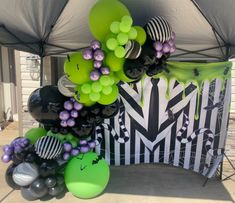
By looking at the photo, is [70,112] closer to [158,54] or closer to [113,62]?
[113,62]

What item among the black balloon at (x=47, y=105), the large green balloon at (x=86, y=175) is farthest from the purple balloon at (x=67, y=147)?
the black balloon at (x=47, y=105)

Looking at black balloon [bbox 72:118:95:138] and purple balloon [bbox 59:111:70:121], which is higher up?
purple balloon [bbox 59:111:70:121]

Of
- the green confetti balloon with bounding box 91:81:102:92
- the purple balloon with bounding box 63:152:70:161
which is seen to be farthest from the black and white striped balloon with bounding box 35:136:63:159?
the green confetti balloon with bounding box 91:81:102:92

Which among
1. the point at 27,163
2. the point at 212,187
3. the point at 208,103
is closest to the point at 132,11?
the point at 208,103

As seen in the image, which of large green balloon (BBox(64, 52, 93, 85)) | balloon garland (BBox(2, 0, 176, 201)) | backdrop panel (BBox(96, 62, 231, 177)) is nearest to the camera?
balloon garland (BBox(2, 0, 176, 201))

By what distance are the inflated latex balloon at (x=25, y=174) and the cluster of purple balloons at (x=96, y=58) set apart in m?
1.35

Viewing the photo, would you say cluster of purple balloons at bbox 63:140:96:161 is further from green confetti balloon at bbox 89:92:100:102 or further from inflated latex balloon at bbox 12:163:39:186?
green confetti balloon at bbox 89:92:100:102

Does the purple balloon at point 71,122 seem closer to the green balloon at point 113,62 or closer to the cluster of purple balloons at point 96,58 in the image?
the cluster of purple balloons at point 96,58

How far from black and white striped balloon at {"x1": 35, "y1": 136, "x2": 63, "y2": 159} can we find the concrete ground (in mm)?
695

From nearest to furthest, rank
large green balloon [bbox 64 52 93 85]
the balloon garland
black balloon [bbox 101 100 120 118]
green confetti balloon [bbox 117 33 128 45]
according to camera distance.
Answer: green confetti balloon [bbox 117 33 128 45]
the balloon garland
large green balloon [bbox 64 52 93 85]
black balloon [bbox 101 100 120 118]

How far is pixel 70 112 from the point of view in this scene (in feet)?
10.3

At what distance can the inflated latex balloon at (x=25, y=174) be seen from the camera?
321 cm

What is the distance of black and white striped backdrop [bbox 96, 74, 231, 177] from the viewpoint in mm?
4098

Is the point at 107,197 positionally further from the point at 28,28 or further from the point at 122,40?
the point at 28,28
